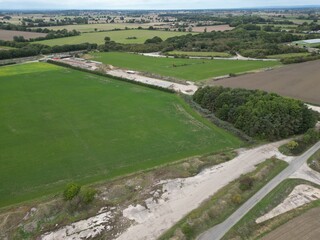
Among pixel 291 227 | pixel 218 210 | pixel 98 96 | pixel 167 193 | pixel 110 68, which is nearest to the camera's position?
pixel 291 227

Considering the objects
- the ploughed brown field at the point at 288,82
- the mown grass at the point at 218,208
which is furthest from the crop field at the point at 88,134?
the ploughed brown field at the point at 288,82

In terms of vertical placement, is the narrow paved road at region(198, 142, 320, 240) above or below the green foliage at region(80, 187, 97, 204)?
below

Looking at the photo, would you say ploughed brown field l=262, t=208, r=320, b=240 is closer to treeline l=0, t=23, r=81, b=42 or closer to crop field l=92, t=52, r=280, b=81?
crop field l=92, t=52, r=280, b=81

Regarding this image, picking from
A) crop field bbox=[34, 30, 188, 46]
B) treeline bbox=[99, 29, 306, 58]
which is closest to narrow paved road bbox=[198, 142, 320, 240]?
treeline bbox=[99, 29, 306, 58]

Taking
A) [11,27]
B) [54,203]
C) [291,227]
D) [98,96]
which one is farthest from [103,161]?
[11,27]

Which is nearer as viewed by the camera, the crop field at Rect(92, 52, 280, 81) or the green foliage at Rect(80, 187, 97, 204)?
the green foliage at Rect(80, 187, 97, 204)

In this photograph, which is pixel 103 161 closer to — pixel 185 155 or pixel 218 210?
pixel 185 155

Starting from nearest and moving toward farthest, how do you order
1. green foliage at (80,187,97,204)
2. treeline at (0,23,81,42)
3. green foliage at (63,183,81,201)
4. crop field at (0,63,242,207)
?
green foliage at (63,183,81,201) → green foliage at (80,187,97,204) → crop field at (0,63,242,207) → treeline at (0,23,81,42)
